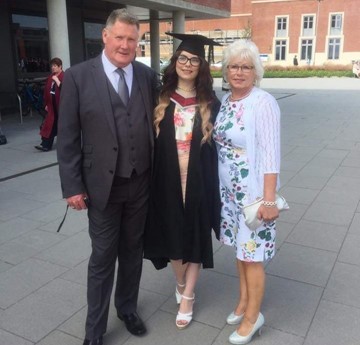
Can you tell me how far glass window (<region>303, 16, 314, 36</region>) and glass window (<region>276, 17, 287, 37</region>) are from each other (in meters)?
2.65

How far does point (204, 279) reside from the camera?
3.40 meters

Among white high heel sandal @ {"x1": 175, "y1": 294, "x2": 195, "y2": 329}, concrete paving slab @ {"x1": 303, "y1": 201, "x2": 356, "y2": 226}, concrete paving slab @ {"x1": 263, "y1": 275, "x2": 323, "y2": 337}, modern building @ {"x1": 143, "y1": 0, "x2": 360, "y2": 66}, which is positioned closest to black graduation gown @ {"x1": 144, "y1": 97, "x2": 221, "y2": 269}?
white high heel sandal @ {"x1": 175, "y1": 294, "x2": 195, "y2": 329}

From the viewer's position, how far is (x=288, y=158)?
746 cm

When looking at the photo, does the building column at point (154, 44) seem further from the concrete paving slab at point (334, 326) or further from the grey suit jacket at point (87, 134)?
the grey suit jacket at point (87, 134)

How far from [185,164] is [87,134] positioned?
1.99ft

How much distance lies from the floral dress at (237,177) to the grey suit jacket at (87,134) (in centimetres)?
63

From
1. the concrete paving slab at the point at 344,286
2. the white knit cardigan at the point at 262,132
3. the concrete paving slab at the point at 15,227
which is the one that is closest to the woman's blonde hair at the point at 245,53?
the white knit cardigan at the point at 262,132

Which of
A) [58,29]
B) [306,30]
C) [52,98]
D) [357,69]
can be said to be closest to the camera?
[52,98]

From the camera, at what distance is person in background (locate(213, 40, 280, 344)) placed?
2275 millimetres

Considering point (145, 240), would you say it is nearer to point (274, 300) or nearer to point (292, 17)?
point (274, 300)

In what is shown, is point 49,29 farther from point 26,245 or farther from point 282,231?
point 282,231

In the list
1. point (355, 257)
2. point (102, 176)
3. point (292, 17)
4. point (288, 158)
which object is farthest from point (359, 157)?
point (292, 17)

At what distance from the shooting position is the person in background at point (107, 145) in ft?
7.41

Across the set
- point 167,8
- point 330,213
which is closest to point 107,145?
point 330,213
